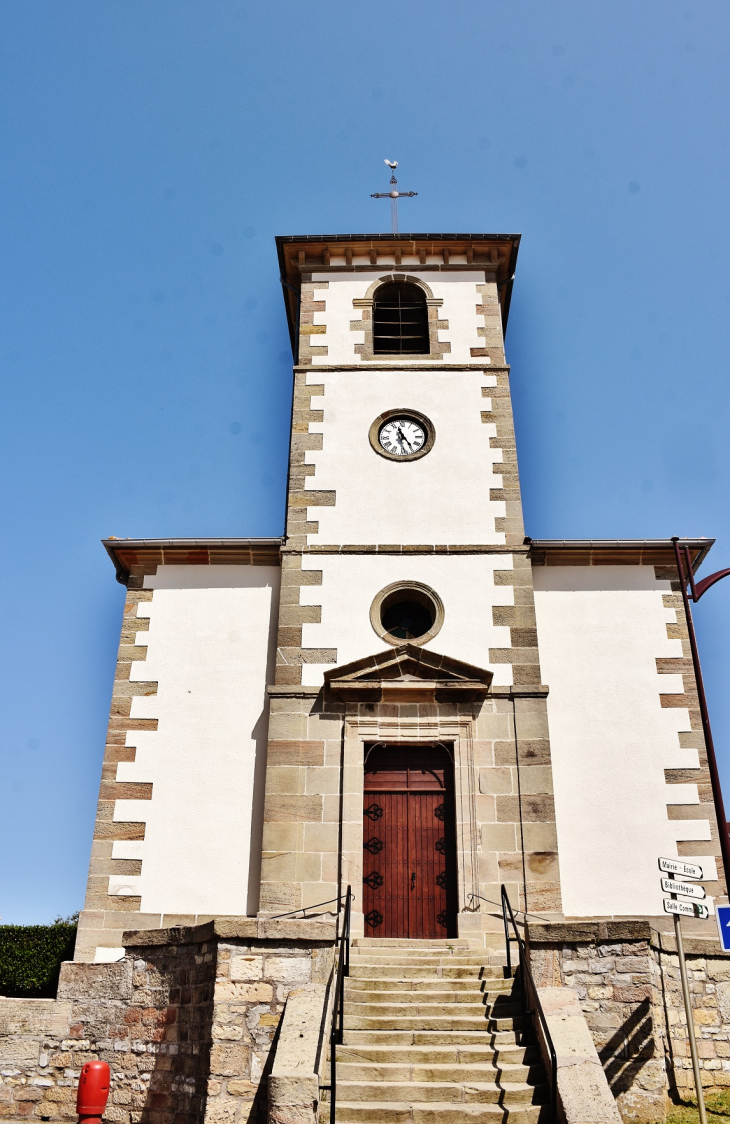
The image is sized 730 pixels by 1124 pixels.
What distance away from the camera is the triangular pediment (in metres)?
11.4

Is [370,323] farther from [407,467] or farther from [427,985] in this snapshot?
[427,985]

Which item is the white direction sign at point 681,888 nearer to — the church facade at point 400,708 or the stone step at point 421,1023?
the stone step at point 421,1023

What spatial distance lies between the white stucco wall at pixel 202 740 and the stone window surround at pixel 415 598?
1336mm

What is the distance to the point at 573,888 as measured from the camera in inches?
424

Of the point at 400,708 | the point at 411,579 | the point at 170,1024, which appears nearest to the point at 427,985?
the point at 170,1024

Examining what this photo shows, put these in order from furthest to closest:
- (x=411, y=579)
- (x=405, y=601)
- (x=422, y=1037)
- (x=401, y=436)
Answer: (x=401, y=436) < (x=405, y=601) < (x=411, y=579) < (x=422, y=1037)

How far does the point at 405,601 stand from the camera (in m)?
12.4

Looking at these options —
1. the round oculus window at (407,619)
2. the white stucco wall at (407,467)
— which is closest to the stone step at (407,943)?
the round oculus window at (407,619)

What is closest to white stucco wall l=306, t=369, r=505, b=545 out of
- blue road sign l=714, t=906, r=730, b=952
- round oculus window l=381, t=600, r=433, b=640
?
round oculus window l=381, t=600, r=433, b=640

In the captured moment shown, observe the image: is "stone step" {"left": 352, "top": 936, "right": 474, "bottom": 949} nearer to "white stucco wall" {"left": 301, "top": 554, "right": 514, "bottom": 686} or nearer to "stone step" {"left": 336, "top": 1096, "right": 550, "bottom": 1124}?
"white stucco wall" {"left": 301, "top": 554, "right": 514, "bottom": 686}

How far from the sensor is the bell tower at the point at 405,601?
35.1 ft

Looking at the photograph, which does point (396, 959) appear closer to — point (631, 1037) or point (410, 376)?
point (631, 1037)

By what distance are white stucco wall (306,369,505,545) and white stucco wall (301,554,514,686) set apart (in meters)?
0.35

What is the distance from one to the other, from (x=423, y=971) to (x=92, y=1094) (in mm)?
3009
